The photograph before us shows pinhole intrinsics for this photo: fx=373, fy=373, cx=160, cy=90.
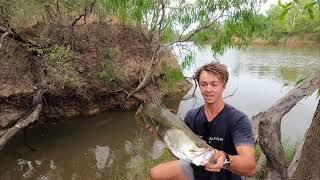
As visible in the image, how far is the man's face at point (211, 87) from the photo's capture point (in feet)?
10.8

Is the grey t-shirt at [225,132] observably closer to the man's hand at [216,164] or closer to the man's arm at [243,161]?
the man's arm at [243,161]

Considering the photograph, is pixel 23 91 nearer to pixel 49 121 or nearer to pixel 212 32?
pixel 49 121

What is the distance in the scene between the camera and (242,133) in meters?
3.13

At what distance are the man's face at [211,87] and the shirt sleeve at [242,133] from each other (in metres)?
0.29

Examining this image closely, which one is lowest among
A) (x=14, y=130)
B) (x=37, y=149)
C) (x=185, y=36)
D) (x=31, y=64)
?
(x=37, y=149)

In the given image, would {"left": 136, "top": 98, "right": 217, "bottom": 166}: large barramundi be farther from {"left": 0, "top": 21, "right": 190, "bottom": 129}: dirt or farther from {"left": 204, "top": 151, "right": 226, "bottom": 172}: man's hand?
{"left": 0, "top": 21, "right": 190, "bottom": 129}: dirt

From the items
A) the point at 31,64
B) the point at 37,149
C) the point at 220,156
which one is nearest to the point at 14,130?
the point at 37,149

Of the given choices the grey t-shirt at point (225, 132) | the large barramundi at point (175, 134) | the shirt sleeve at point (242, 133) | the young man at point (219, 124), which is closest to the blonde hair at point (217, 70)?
the young man at point (219, 124)

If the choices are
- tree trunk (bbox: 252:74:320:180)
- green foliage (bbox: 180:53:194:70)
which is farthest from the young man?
green foliage (bbox: 180:53:194:70)

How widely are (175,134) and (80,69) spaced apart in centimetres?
967

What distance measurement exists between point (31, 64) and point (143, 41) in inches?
189

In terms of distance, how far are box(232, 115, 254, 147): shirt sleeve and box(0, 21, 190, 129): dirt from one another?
7042 mm

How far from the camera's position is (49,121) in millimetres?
11555

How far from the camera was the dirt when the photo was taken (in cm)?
1055
